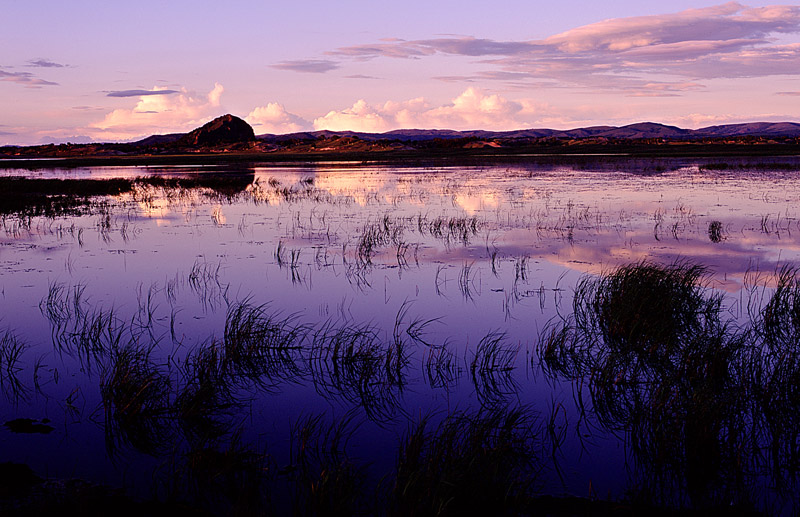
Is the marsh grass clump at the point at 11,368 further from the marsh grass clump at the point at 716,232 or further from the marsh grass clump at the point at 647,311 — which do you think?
the marsh grass clump at the point at 716,232

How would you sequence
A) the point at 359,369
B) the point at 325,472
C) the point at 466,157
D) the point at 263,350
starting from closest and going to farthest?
the point at 325,472 < the point at 359,369 < the point at 263,350 < the point at 466,157

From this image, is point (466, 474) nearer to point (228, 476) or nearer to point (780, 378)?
point (228, 476)

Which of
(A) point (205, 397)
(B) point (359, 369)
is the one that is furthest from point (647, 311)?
(A) point (205, 397)

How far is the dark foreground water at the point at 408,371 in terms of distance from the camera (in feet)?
18.9

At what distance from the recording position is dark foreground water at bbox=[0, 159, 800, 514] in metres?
5.75

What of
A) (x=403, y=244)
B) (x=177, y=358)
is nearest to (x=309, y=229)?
(x=403, y=244)

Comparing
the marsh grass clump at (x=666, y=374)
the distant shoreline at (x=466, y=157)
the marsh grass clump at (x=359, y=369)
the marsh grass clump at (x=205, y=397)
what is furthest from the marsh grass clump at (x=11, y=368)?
the distant shoreline at (x=466, y=157)

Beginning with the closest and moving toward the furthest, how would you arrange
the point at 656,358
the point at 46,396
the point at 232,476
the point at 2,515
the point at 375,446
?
the point at 2,515 < the point at 232,476 < the point at 375,446 < the point at 46,396 < the point at 656,358

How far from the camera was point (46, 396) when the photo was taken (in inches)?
304

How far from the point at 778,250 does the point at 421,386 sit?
41.0 feet

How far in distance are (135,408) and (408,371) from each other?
10.9ft

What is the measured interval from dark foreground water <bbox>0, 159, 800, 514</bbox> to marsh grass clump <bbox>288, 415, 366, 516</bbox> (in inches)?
1.0

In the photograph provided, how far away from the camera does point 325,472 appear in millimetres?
5609

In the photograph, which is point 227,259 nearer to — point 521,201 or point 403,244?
point 403,244
